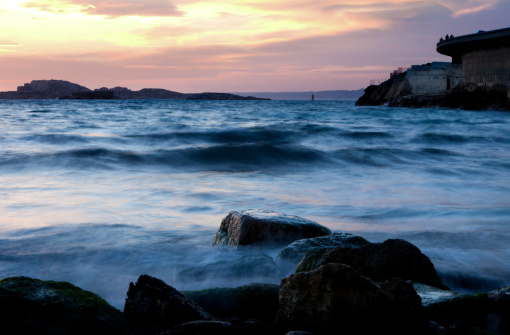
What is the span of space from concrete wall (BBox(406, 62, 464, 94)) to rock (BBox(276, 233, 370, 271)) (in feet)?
155

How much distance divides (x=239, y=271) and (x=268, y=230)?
45 centimetres

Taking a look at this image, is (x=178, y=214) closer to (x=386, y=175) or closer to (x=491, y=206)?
(x=491, y=206)

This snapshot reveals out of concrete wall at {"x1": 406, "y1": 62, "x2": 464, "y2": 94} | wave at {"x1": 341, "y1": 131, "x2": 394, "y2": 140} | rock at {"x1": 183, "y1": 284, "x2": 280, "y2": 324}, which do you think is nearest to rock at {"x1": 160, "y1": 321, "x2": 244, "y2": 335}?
rock at {"x1": 183, "y1": 284, "x2": 280, "y2": 324}

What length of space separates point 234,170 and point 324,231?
634 centimetres

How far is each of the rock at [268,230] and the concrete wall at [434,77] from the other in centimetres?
4703

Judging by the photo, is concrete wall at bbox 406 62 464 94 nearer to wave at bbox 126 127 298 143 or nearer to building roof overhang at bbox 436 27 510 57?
building roof overhang at bbox 436 27 510 57

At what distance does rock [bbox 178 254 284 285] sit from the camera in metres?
3.37

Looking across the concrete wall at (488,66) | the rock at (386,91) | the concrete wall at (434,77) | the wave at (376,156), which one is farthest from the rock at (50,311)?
the rock at (386,91)

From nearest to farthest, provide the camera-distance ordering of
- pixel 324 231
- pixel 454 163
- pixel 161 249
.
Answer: pixel 324 231, pixel 161 249, pixel 454 163

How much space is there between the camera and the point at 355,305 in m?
2.08

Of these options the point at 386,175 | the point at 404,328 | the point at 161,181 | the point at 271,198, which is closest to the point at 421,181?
the point at 386,175

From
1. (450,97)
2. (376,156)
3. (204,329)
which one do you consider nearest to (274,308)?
(204,329)

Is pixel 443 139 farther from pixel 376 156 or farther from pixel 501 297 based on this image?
pixel 501 297

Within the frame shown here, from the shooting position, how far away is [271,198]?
667 cm
